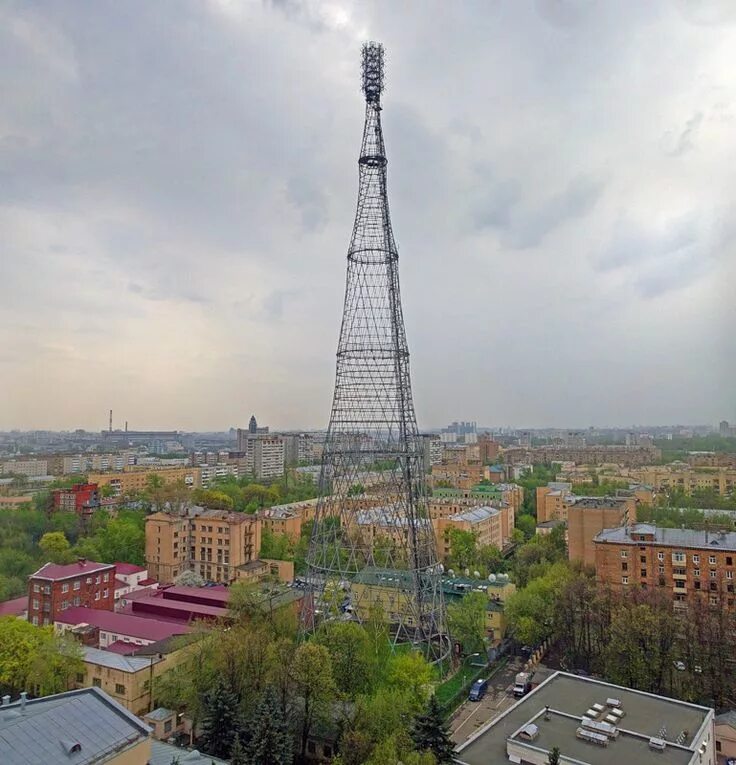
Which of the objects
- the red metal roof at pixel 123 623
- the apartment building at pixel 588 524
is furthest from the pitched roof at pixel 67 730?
the apartment building at pixel 588 524

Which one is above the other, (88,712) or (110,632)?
(88,712)

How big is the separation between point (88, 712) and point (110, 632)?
9050 mm

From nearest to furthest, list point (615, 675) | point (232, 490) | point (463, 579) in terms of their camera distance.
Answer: point (615, 675) → point (463, 579) → point (232, 490)

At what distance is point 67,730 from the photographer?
899 cm

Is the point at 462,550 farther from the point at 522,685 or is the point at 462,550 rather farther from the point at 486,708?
the point at 486,708

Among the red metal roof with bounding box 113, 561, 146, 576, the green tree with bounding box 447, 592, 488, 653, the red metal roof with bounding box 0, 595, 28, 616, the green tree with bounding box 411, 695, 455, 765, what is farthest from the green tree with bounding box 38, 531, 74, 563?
the green tree with bounding box 411, 695, 455, 765

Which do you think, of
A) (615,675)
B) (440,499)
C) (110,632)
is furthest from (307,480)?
(615,675)

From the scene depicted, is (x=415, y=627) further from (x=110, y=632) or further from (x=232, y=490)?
(x=232, y=490)

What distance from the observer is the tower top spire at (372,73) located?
19.2 meters

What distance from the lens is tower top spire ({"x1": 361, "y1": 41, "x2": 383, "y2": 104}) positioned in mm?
19219

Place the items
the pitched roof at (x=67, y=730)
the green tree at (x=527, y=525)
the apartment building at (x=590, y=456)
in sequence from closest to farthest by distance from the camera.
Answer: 1. the pitched roof at (x=67, y=730)
2. the green tree at (x=527, y=525)
3. the apartment building at (x=590, y=456)

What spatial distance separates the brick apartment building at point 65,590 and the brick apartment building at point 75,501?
52.7 feet

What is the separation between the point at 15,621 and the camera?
15.8m

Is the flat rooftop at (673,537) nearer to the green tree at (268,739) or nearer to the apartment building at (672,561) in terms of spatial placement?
the apartment building at (672,561)
